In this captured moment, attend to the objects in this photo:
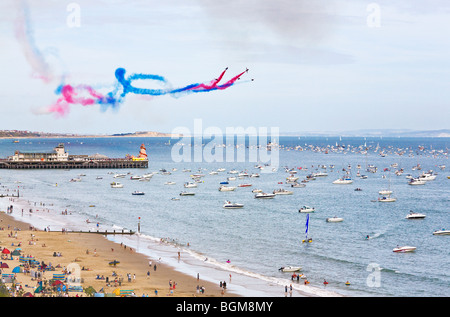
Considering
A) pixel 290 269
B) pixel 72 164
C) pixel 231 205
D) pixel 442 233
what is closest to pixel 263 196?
pixel 231 205

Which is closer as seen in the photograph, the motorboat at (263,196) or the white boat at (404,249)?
the white boat at (404,249)

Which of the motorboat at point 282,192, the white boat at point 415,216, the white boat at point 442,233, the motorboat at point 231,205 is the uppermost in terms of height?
the motorboat at point 282,192

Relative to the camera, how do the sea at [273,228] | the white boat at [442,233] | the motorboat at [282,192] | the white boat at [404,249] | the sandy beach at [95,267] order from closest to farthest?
the sandy beach at [95,267] < the sea at [273,228] < the white boat at [404,249] < the white boat at [442,233] < the motorboat at [282,192]

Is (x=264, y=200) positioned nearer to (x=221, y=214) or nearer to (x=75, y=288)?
(x=221, y=214)

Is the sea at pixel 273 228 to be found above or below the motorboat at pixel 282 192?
below

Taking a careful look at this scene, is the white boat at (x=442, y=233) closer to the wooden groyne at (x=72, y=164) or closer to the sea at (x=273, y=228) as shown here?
the sea at (x=273, y=228)

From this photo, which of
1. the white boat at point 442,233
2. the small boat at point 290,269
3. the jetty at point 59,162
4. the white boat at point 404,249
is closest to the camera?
the small boat at point 290,269

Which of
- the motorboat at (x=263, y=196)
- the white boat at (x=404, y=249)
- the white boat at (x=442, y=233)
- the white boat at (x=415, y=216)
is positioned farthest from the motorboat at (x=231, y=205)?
the white boat at (x=404, y=249)
